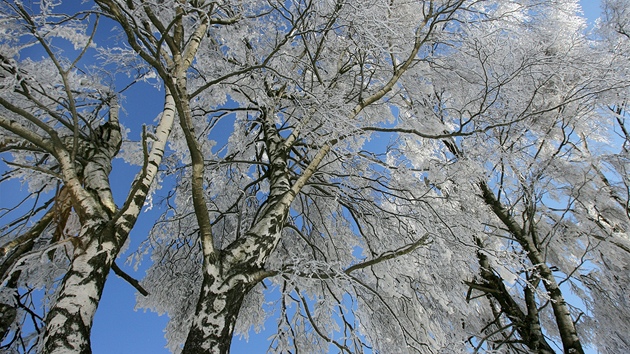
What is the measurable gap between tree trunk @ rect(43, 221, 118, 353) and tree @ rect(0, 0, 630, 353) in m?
0.01

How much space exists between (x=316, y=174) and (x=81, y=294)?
2583 mm

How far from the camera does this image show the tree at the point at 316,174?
2297mm

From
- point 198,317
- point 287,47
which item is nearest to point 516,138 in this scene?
point 287,47

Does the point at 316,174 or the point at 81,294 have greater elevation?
the point at 316,174

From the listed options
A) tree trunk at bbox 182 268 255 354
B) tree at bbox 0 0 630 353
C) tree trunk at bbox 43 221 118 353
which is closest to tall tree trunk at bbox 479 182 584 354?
tree at bbox 0 0 630 353

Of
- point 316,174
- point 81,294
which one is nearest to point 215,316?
point 81,294

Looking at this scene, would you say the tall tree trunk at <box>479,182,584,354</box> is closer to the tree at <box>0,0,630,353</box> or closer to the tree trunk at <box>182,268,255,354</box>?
the tree at <box>0,0,630,353</box>

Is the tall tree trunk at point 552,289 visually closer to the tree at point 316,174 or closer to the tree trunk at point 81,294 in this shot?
the tree at point 316,174

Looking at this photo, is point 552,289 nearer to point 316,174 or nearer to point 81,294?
point 316,174

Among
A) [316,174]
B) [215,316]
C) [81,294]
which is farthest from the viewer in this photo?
[316,174]

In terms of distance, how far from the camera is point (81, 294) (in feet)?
6.00

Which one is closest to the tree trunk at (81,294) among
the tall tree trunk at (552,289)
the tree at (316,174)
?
the tree at (316,174)

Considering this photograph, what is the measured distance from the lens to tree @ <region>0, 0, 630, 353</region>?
2.30 metres

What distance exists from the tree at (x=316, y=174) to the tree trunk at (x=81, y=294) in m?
0.01
